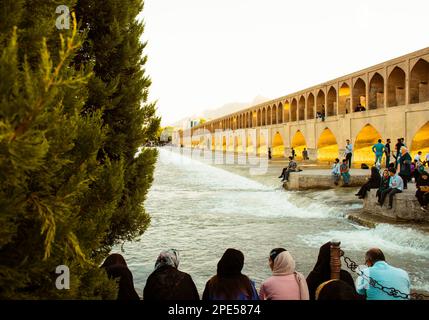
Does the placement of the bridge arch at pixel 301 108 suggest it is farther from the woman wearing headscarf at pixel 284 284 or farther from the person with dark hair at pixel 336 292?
the person with dark hair at pixel 336 292

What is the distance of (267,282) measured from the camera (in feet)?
10.6

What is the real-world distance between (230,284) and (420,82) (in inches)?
808

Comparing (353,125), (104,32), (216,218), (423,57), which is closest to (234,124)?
(353,125)

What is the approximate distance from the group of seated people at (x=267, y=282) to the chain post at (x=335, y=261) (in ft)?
0.15

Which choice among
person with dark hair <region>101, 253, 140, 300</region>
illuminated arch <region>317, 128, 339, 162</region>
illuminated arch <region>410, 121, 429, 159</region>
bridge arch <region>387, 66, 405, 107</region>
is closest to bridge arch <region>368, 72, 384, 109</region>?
bridge arch <region>387, 66, 405, 107</region>

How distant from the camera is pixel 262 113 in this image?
50.8 m

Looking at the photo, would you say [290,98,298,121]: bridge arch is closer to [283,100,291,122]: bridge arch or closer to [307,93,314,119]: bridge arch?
[283,100,291,122]: bridge arch

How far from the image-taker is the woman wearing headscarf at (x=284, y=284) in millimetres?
3172

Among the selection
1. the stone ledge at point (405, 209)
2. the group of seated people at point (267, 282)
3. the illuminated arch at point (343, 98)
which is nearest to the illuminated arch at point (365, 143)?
the illuminated arch at point (343, 98)

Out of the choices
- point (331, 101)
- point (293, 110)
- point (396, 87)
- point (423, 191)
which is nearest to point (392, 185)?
point (423, 191)

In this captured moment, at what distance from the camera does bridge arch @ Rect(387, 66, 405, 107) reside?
873 inches

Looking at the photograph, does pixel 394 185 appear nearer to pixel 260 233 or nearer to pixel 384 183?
pixel 384 183

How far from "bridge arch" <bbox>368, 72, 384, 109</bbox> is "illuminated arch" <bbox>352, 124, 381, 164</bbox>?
56.2 inches

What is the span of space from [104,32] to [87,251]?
2.79 m
